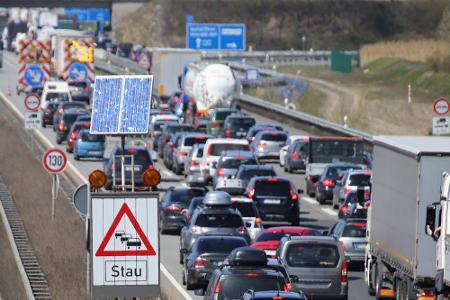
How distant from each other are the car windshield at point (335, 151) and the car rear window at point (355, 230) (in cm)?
1709

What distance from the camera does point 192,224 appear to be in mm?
34719

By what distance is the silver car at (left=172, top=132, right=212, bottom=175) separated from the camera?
5856 cm

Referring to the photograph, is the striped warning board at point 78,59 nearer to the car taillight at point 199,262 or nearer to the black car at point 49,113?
the black car at point 49,113

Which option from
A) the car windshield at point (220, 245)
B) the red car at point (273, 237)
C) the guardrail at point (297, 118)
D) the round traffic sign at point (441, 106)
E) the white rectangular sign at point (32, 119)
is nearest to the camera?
the car windshield at point (220, 245)

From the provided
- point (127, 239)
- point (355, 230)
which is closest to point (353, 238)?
point (355, 230)

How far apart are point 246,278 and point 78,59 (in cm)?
6474

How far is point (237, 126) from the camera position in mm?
68688

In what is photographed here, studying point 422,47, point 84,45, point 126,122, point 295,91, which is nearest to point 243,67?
point 295,91

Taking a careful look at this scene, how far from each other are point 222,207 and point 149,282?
15839 mm

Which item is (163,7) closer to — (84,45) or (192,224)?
(84,45)

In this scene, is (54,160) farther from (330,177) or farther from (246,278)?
(246,278)

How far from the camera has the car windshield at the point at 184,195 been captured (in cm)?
4134

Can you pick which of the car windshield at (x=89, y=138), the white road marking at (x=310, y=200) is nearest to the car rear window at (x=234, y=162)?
the white road marking at (x=310, y=200)

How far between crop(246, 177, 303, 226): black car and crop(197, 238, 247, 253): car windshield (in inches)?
470
